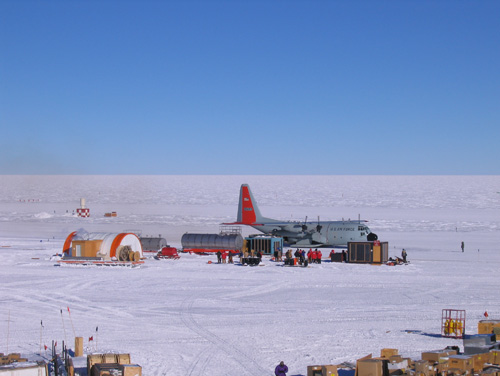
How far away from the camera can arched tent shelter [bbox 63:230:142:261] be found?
4206 cm

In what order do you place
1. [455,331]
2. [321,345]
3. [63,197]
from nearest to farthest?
[321,345]
[455,331]
[63,197]

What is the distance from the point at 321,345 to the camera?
19172 millimetres

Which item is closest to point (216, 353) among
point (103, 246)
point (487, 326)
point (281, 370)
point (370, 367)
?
point (281, 370)

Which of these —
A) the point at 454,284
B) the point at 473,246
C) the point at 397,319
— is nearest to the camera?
the point at 397,319

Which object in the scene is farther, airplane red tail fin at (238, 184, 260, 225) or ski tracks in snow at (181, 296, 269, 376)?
airplane red tail fin at (238, 184, 260, 225)

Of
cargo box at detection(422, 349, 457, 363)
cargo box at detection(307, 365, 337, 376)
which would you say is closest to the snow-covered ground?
cargo box at detection(307, 365, 337, 376)

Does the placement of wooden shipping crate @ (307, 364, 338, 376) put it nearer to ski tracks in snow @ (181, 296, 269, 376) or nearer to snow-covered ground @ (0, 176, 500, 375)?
snow-covered ground @ (0, 176, 500, 375)

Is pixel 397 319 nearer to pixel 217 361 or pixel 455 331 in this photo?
pixel 455 331

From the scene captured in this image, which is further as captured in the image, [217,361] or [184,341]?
[184,341]

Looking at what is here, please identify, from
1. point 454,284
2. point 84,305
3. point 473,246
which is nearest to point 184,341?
point 84,305

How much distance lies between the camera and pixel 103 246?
42.3 m

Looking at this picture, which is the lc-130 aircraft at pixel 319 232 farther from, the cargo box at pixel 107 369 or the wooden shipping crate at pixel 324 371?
the cargo box at pixel 107 369

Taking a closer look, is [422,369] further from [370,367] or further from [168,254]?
[168,254]

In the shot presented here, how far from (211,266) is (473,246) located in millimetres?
27282
